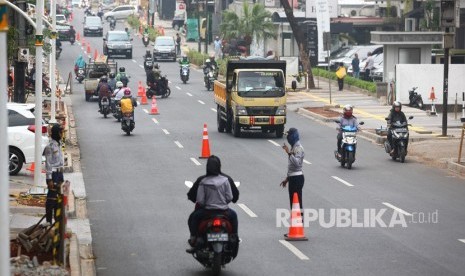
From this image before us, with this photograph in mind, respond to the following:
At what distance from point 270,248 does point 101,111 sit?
29.6 meters

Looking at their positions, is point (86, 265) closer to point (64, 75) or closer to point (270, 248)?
point (270, 248)

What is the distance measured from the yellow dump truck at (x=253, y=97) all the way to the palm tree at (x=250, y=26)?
130ft

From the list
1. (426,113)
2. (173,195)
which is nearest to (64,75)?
(426,113)

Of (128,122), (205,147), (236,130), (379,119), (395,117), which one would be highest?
(395,117)

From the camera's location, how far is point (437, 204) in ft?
85.6

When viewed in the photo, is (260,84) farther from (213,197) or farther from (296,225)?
(213,197)

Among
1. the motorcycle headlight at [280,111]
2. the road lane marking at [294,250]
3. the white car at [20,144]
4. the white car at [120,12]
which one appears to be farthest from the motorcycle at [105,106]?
the white car at [120,12]

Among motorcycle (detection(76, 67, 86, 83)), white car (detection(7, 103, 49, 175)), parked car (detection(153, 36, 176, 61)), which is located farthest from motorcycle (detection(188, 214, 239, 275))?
parked car (detection(153, 36, 176, 61))

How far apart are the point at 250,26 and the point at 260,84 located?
41.1 m

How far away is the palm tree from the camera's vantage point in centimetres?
8219

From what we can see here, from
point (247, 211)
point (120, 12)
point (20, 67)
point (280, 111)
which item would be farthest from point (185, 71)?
point (120, 12)

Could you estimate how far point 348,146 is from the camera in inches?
1286

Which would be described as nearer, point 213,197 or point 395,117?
point 213,197

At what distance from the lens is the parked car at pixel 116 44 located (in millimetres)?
86312
